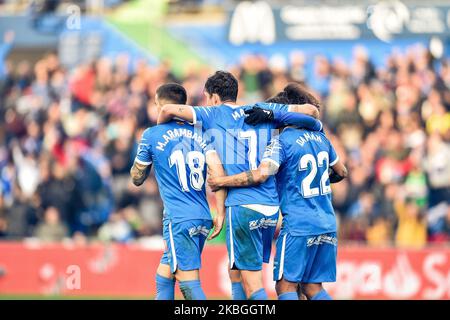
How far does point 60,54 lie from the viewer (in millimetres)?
24141

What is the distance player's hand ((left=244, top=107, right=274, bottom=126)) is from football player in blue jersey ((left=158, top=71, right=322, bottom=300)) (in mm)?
10

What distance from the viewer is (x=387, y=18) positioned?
74.3ft

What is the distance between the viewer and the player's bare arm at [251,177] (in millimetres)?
11633

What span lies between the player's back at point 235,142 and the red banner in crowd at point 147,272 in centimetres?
690

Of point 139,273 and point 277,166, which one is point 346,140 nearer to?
point 139,273

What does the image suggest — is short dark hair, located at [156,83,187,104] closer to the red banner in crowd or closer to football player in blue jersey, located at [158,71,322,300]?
football player in blue jersey, located at [158,71,322,300]

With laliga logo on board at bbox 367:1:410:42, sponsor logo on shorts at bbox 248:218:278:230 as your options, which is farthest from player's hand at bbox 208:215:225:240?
laliga logo on board at bbox 367:1:410:42

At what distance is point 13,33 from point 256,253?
14.6 m

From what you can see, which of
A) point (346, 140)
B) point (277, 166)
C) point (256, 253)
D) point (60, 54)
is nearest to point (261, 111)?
point (277, 166)

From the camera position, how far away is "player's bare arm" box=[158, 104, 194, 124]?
11.7 meters

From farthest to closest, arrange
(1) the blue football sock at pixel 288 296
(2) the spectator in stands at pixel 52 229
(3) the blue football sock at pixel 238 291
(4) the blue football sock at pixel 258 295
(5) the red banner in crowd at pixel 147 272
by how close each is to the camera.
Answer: (2) the spectator in stands at pixel 52 229 → (5) the red banner in crowd at pixel 147 272 → (3) the blue football sock at pixel 238 291 → (1) the blue football sock at pixel 288 296 → (4) the blue football sock at pixel 258 295

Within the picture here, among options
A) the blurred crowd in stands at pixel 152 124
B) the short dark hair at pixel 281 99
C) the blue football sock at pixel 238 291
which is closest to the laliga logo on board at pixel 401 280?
the blurred crowd in stands at pixel 152 124

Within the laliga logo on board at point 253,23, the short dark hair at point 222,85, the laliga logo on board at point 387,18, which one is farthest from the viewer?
the laliga logo on board at point 253,23

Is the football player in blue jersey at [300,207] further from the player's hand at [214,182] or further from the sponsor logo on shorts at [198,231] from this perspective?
the sponsor logo on shorts at [198,231]
